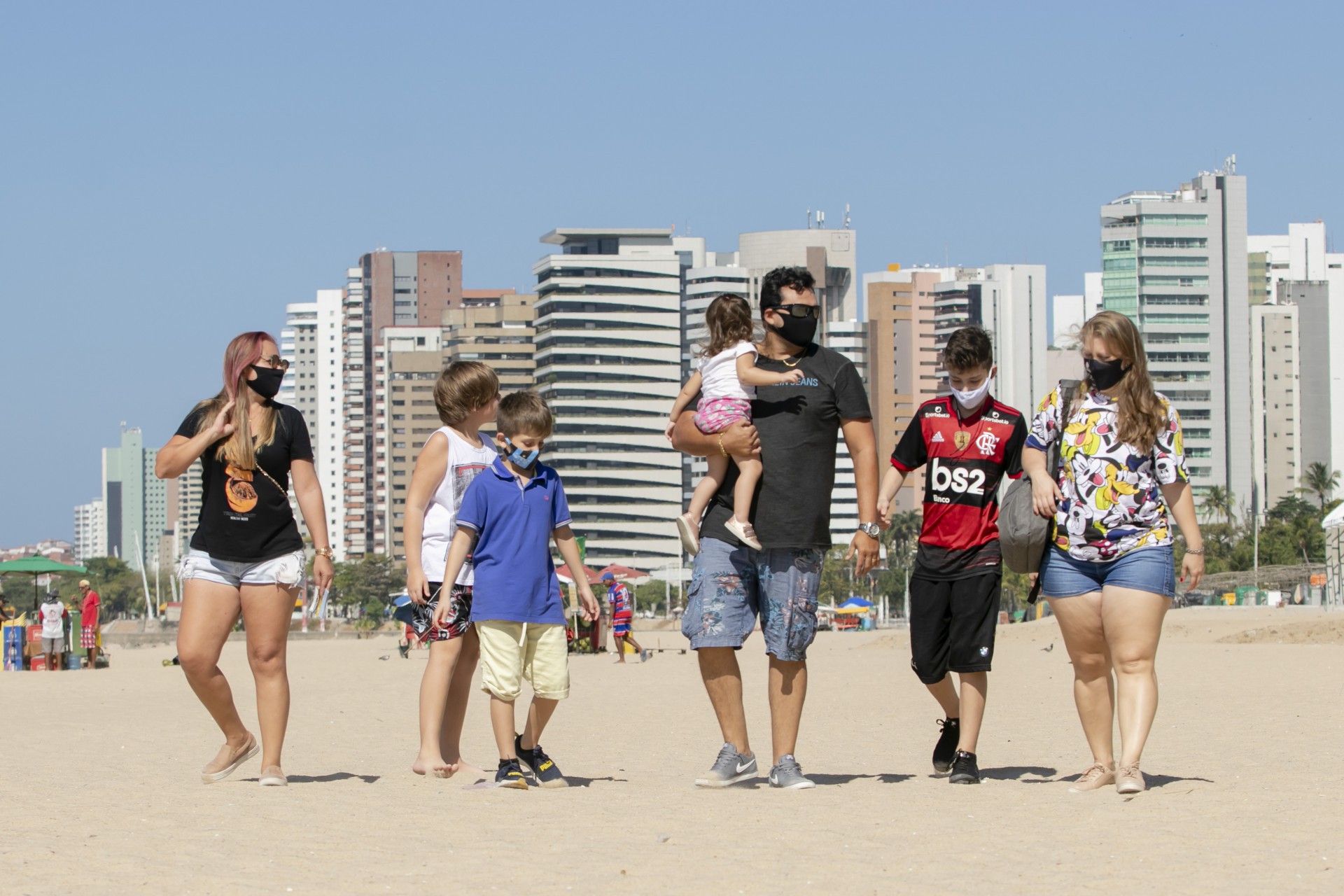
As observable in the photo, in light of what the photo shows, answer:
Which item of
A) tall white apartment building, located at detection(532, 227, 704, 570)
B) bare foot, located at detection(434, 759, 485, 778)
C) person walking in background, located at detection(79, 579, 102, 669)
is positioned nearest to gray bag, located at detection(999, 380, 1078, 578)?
bare foot, located at detection(434, 759, 485, 778)

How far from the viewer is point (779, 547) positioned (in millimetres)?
6316

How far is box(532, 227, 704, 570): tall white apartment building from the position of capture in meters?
164

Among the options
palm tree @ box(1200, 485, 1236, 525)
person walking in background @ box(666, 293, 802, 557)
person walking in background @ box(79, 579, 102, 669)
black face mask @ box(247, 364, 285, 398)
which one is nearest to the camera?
person walking in background @ box(666, 293, 802, 557)

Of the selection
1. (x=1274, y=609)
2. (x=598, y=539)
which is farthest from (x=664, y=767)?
(x=598, y=539)

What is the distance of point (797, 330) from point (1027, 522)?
3.98 ft

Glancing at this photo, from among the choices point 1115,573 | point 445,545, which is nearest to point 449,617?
point 445,545

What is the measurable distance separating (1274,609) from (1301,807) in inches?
1790

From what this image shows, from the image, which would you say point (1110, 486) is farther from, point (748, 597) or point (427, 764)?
point (427, 764)

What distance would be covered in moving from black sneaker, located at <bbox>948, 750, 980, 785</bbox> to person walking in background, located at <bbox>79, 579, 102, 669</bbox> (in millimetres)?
21889

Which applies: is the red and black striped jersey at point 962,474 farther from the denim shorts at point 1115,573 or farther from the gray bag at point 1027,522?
the denim shorts at point 1115,573

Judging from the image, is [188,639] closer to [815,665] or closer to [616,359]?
[815,665]

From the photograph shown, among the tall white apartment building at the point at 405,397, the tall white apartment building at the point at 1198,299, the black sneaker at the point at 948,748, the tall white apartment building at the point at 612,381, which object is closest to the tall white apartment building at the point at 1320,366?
the tall white apartment building at the point at 1198,299

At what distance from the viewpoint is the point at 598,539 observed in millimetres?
162750

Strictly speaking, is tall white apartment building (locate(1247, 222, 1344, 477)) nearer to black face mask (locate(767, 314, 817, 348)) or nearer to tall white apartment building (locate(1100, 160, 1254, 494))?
tall white apartment building (locate(1100, 160, 1254, 494))
